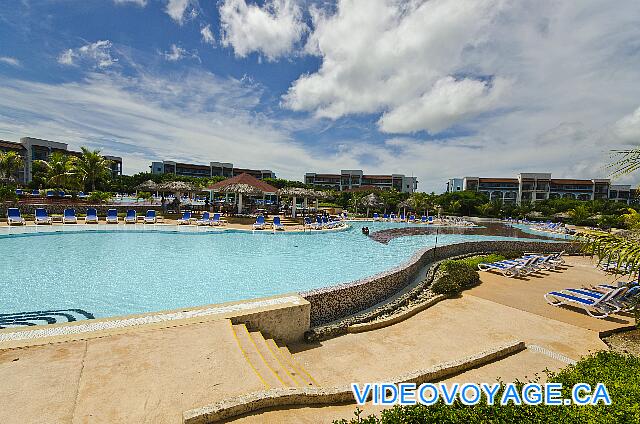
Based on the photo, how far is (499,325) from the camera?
6602mm

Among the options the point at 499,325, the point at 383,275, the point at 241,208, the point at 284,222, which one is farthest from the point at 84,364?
the point at 241,208

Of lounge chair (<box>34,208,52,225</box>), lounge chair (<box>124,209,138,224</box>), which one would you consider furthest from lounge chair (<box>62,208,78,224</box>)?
lounge chair (<box>124,209,138,224</box>)

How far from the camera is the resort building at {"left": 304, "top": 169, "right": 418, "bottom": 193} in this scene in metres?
89.4

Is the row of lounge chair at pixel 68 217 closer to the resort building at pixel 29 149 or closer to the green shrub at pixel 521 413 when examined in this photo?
the green shrub at pixel 521 413

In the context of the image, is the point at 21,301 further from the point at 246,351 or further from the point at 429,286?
the point at 429,286

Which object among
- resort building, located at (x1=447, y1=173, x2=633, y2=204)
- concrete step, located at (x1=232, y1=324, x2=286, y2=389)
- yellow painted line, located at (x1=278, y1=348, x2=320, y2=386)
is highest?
resort building, located at (x1=447, y1=173, x2=633, y2=204)

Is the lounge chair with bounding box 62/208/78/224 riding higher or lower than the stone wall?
higher

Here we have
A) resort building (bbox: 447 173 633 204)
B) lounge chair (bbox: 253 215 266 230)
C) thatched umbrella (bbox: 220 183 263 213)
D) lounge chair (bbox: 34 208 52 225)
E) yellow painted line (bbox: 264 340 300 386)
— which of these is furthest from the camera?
resort building (bbox: 447 173 633 204)

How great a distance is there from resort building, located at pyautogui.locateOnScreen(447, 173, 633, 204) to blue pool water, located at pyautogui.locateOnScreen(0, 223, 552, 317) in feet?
224

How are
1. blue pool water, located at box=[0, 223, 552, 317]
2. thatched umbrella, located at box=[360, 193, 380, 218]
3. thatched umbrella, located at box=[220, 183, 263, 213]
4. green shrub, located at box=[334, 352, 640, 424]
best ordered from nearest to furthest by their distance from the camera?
1. green shrub, located at box=[334, 352, 640, 424]
2. blue pool water, located at box=[0, 223, 552, 317]
3. thatched umbrella, located at box=[220, 183, 263, 213]
4. thatched umbrella, located at box=[360, 193, 380, 218]

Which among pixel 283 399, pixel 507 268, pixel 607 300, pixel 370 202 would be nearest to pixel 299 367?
pixel 283 399

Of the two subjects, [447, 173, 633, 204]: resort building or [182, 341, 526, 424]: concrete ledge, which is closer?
[182, 341, 526, 424]: concrete ledge

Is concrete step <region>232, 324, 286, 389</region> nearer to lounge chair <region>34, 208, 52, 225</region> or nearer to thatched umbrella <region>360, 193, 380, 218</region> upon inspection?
lounge chair <region>34, 208, 52, 225</region>

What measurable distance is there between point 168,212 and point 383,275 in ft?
66.5
